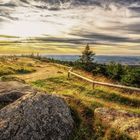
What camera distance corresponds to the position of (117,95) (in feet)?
103

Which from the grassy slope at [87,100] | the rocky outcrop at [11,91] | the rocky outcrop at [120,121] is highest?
the rocky outcrop at [11,91]

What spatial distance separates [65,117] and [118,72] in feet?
124

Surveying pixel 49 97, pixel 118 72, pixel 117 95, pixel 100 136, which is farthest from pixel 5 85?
pixel 118 72

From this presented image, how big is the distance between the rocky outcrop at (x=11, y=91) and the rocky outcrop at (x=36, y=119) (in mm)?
1852

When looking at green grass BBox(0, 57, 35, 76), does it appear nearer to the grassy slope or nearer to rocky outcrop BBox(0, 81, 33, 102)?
the grassy slope

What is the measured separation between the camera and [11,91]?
20.5 m

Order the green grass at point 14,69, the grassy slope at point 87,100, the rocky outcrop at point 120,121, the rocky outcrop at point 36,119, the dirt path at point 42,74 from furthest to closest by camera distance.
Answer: the green grass at point 14,69, the dirt path at point 42,74, the grassy slope at point 87,100, the rocky outcrop at point 120,121, the rocky outcrop at point 36,119

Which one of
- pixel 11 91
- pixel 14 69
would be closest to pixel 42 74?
pixel 14 69

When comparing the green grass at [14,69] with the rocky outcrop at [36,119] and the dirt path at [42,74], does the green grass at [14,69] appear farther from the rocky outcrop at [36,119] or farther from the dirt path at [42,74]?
the rocky outcrop at [36,119]

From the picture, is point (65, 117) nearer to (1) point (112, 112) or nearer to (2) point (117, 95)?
(1) point (112, 112)

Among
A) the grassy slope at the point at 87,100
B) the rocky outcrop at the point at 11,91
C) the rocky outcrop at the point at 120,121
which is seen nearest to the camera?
the rocky outcrop at the point at 120,121

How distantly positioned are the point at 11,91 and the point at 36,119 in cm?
428

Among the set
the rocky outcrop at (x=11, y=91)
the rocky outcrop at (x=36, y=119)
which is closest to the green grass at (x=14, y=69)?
the rocky outcrop at (x=11, y=91)

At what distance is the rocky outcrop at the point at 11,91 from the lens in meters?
19.8
